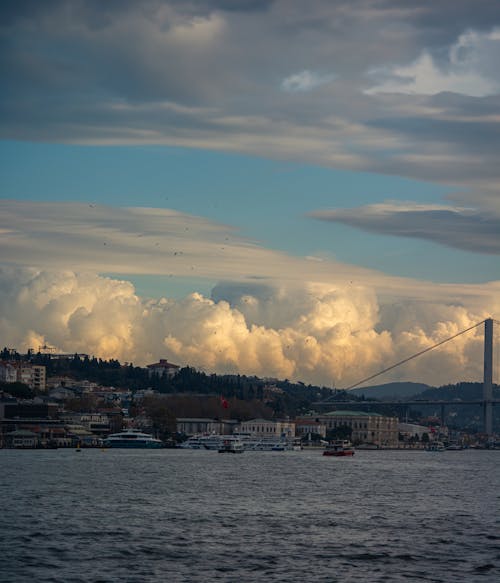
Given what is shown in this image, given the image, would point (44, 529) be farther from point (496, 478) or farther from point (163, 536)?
point (496, 478)

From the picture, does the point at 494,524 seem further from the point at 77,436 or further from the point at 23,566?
the point at 77,436

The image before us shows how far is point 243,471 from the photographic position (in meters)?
69.4

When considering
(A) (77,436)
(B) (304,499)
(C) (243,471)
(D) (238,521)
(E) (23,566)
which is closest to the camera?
(E) (23,566)

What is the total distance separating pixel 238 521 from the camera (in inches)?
1373

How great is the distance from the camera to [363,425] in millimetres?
188375

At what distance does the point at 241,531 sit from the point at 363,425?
158 meters

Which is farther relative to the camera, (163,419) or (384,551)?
(163,419)

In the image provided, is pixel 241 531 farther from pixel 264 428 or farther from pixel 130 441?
pixel 264 428

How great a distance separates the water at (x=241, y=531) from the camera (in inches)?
998

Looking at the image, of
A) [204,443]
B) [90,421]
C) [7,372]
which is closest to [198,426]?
[90,421]

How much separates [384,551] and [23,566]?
8999mm

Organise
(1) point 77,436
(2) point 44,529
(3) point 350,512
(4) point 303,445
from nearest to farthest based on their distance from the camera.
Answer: (2) point 44,529, (3) point 350,512, (1) point 77,436, (4) point 303,445

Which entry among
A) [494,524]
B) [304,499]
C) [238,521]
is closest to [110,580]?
[238,521]

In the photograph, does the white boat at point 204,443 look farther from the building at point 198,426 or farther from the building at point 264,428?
the building at point 264,428
